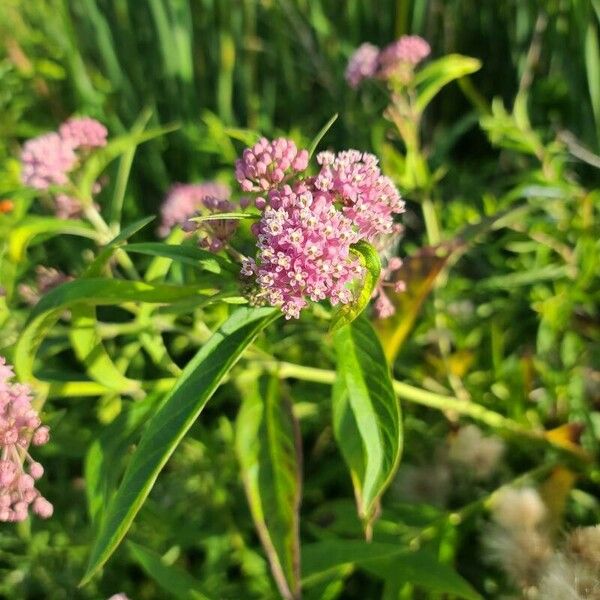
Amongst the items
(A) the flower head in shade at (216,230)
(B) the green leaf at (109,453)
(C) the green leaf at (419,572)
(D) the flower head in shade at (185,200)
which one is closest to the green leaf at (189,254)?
(A) the flower head in shade at (216,230)

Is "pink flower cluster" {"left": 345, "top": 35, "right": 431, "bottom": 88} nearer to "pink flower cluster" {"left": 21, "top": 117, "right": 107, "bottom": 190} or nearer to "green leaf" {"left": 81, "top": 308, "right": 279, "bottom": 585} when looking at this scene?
"pink flower cluster" {"left": 21, "top": 117, "right": 107, "bottom": 190}

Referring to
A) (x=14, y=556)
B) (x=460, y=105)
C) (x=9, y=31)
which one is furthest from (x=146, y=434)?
(x=9, y=31)

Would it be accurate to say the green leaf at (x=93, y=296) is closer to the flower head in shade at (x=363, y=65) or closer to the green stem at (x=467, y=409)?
the green stem at (x=467, y=409)

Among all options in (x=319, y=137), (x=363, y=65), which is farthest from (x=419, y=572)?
(x=363, y=65)

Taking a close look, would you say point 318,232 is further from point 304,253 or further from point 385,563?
point 385,563

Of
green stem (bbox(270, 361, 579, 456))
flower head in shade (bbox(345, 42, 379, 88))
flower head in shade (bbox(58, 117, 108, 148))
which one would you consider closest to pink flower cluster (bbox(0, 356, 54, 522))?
green stem (bbox(270, 361, 579, 456))

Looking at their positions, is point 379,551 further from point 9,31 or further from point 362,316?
point 9,31
